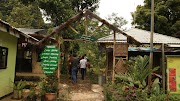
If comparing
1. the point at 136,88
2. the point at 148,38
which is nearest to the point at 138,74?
the point at 136,88

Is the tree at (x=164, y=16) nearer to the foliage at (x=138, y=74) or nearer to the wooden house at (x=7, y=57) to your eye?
the foliage at (x=138, y=74)

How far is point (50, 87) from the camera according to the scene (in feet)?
28.4

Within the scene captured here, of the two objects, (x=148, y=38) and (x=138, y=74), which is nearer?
(x=138, y=74)

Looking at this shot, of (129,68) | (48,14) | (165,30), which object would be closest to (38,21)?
(48,14)

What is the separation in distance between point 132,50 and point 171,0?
30.0 feet

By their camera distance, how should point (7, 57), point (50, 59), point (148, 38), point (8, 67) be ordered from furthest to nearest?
point (148, 38) < point (8, 67) < point (7, 57) < point (50, 59)

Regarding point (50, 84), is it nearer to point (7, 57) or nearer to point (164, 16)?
point (7, 57)

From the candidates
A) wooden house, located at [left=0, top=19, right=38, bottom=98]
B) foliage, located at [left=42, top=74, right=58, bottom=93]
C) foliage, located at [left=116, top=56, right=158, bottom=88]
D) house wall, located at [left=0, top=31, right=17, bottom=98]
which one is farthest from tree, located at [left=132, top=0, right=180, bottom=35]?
house wall, located at [left=0, top=31, right=17, bottom=98]

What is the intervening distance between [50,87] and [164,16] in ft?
47.6

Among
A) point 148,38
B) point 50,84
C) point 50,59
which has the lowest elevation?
point 50,84

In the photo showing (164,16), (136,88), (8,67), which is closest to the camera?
(136,88)

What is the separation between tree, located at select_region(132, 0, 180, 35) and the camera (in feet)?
63.9

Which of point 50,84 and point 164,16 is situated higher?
point 164,16

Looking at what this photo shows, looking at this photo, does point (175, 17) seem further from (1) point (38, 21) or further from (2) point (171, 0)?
(1) point (38, 21)
